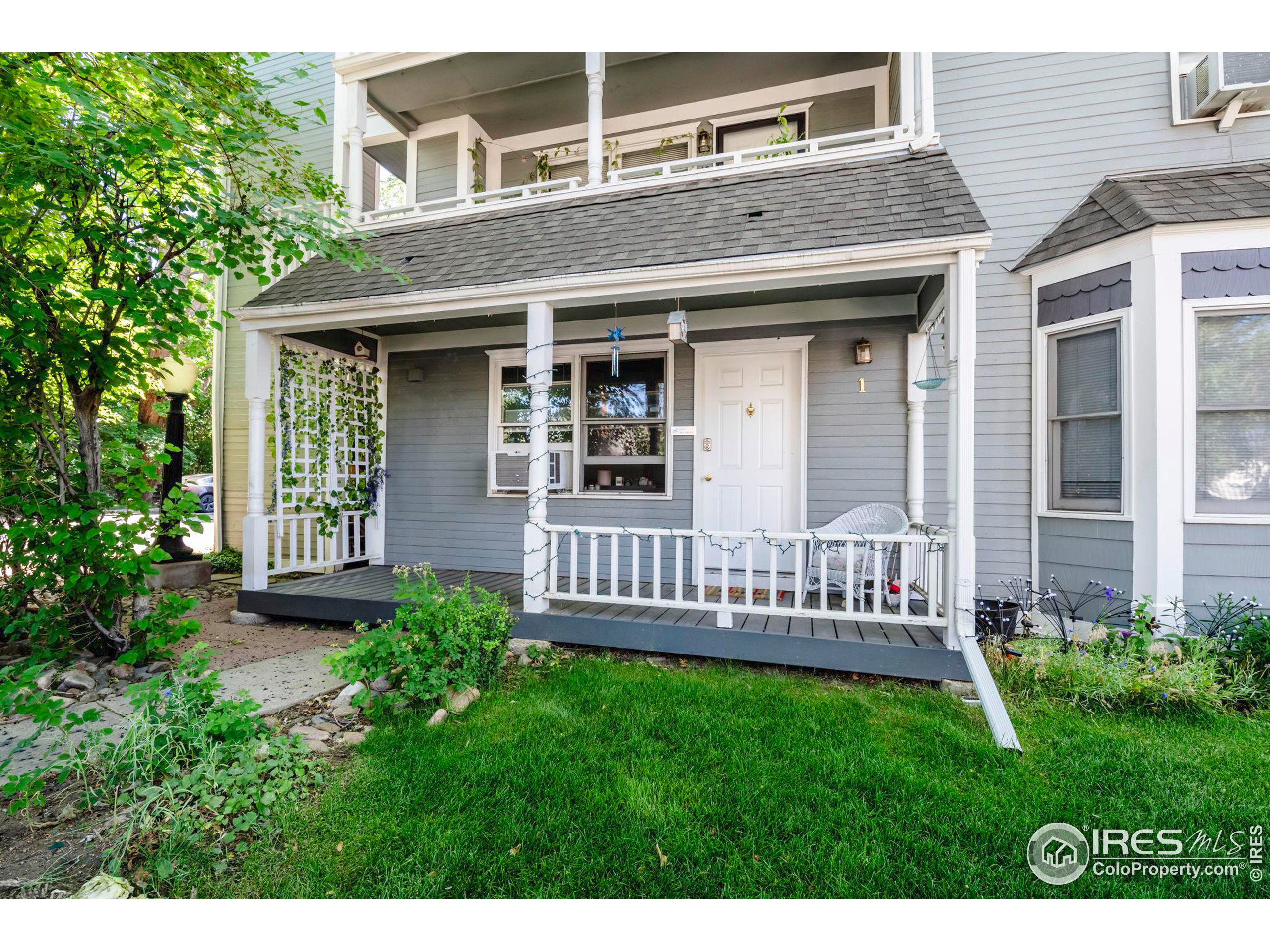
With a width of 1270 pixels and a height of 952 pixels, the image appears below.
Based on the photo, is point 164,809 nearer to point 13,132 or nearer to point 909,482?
point 13,132

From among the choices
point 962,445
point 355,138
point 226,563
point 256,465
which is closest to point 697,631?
point 962,445

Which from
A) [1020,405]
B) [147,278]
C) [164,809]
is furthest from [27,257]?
[1020,405]

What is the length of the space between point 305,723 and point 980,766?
3.44 m

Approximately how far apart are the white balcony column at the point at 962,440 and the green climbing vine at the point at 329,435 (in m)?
5.61

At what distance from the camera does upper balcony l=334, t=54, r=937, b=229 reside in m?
4.85

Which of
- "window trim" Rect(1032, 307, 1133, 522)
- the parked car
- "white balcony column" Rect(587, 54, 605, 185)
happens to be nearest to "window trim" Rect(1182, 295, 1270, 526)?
"window trim" Rect(1032, 307, 1133, 522)

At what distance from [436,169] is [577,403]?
3.53m

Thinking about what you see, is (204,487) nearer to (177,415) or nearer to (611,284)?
(177,415)

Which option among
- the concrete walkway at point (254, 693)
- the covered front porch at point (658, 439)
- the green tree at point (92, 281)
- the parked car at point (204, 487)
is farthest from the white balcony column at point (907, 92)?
the parked car at point (204, 487)

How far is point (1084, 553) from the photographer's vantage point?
13.9ft

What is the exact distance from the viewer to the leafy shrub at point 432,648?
10.3ft

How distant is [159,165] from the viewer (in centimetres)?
320

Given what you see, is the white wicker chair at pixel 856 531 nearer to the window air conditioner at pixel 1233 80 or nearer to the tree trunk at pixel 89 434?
the window air conditioner at pixel 1233 80
